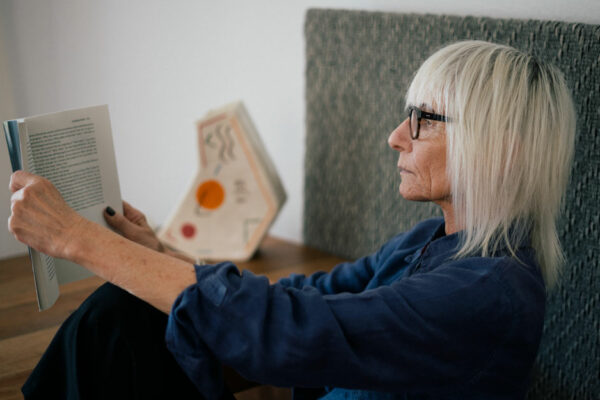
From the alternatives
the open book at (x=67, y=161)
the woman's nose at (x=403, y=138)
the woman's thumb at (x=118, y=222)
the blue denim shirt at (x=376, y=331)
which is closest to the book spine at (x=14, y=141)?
the open book at (x=67, y=161)

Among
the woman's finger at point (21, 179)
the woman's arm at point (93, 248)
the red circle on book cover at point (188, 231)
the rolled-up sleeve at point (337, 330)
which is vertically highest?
the woman's finger at point (21, 179)

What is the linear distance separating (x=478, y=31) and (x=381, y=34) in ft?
0.93

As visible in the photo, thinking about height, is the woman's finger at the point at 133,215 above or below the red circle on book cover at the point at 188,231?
above

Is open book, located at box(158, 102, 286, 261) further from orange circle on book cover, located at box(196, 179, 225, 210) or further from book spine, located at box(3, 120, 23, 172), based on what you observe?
book spine, located at box(3, 120, 23, 172)

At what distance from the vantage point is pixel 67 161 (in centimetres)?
104

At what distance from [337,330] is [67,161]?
0.51m

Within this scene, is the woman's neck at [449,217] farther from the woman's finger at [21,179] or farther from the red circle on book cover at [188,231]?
the red circle on book cover at [188,231]

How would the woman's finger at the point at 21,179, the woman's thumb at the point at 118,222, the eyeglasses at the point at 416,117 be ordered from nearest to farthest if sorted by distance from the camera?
the woman's finger at the point at 21,179
the eyeglasses at the point at 416,117
the woman's thumb at the point at 118,222

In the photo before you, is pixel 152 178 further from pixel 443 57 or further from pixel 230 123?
pixel 443 57

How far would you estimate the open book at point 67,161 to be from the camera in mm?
950

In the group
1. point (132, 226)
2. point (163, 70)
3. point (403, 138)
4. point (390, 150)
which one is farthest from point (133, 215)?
point (163, 70)

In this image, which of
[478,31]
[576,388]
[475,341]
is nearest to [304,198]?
[478,31]

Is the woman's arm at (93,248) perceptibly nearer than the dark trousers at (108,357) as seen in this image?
Yes

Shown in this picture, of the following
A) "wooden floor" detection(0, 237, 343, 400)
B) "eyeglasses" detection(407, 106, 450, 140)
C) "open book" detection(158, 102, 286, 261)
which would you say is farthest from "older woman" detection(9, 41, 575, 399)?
"open book" detection(158, 102, 286, 261)
